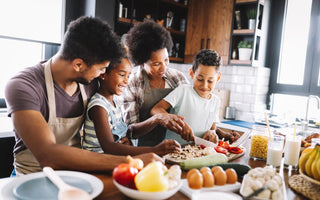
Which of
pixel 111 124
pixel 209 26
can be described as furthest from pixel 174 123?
pixel 209 26

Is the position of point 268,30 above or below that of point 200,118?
above

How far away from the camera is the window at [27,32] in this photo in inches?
115

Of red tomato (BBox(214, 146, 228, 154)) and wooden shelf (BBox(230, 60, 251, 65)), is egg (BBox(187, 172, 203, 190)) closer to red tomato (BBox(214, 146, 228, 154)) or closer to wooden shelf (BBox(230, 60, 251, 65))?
red tomato (BBox(214, 146, 228, 154))

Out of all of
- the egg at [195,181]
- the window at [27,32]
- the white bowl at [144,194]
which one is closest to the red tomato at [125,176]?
the white bowl at [144,194]

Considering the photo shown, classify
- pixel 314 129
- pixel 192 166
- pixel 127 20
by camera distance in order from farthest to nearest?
1. pixel 127 20
2. pixel 314 129
3. pixel 192 166

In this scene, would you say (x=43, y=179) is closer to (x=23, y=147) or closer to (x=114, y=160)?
(x=114, y=160)

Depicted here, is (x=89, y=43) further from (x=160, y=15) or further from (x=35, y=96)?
(x=160, y=15)

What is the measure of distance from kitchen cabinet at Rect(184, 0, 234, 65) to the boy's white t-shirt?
6.47 ft

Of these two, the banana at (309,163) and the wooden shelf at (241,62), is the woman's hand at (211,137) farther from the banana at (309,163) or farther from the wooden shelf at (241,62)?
the wooden shelf at (241,62)

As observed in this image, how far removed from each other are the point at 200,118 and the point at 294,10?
2695 mm

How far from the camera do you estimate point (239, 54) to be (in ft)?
12.1

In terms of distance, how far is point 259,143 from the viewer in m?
1.52

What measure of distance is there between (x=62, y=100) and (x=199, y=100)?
3.25 feet

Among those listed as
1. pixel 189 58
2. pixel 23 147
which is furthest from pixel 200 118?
pixel 189 58
